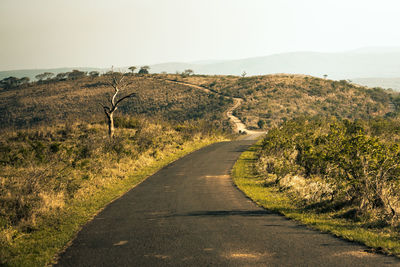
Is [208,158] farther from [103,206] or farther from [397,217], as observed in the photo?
[397,217]

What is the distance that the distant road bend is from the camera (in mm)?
6633

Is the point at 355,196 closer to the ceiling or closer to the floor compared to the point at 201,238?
closer to the ceiling

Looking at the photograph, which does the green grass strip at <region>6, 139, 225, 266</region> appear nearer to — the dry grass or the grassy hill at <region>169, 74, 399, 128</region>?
the dry grass

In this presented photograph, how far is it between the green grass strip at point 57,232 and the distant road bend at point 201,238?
37 cm

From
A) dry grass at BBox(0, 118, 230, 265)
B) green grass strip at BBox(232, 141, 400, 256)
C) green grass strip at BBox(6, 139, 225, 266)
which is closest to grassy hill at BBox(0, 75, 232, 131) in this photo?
dry grass at BBox(0, 118, 230, 265)

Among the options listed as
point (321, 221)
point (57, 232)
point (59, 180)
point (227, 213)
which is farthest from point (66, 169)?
point (321, 221)

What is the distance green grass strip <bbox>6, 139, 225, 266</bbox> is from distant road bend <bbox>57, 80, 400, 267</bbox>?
0.37 metres

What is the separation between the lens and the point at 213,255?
272 inches

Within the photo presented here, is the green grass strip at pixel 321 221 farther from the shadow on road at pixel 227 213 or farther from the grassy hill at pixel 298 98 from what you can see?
the grassy hill at pixel 298 98

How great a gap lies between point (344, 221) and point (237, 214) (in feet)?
10.7

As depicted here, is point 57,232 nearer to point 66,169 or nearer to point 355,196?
point 66,169

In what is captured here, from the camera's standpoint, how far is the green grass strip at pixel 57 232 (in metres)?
7.45

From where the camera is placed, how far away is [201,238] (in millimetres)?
8086

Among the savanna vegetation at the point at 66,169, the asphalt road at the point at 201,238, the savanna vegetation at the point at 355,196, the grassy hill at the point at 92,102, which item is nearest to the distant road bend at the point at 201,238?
the asphalt road at the point at 201,238
